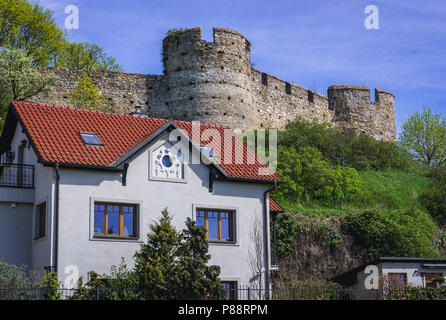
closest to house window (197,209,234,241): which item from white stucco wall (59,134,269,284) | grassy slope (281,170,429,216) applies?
white stucco wall (59,134,269,284)

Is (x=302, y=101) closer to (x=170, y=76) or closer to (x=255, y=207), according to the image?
(x=170, y=76)

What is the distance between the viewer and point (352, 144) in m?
45.8

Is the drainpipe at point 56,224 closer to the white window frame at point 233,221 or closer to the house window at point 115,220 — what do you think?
the house window at point 115,220

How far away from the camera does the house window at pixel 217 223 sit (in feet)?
80.9

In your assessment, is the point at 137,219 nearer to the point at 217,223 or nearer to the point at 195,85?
the point at 217,223

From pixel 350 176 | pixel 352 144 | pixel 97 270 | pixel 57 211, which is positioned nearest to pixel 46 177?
pixel 57 211

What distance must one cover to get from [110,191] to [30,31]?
26.4 metres

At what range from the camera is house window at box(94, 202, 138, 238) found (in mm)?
22859

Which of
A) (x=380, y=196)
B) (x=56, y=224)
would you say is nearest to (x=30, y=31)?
(x=380, y=196)

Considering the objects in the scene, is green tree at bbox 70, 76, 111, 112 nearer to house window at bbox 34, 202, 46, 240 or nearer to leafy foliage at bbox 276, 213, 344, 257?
leafy foliage at bbox 276, 213, 344, 257

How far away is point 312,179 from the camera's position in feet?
124
